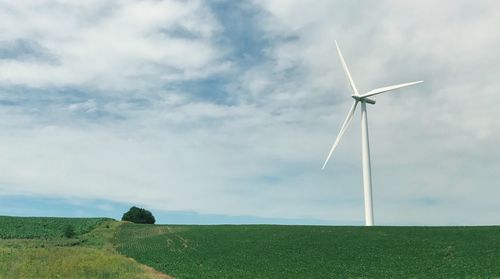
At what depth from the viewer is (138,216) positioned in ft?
372

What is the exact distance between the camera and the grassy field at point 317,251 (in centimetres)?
4419

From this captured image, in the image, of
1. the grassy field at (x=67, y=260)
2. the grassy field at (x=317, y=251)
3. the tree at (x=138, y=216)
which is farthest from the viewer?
the tree at (x=138, y=216)

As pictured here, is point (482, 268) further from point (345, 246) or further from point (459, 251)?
point (345, 246)

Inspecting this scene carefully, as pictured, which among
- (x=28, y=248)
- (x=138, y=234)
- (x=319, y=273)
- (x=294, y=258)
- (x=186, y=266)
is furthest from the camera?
(x=138, y=234)

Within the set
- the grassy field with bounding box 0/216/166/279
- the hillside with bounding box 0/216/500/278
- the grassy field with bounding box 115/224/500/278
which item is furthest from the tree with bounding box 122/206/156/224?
the grassy field with bounding box 0/216/166/279

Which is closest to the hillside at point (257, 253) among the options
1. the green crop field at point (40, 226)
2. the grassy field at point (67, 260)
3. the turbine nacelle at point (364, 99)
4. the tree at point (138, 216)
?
the grassy field at point (67, 260)

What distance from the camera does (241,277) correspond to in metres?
41.7

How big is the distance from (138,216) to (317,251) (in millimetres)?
64995

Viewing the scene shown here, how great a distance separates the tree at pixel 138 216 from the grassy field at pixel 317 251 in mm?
34279

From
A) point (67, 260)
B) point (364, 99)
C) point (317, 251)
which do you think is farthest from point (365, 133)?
point (67, 260)

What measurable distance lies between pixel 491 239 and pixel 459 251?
1021 centimetres

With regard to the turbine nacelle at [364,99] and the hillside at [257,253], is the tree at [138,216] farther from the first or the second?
the turbine nacelle at [364,99]

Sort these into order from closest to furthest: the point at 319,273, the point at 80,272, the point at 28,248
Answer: the point at 80,272
the point at 319,273
the point at 28,248

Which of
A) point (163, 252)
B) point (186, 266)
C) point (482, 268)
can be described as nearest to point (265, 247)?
point (163, 252)
